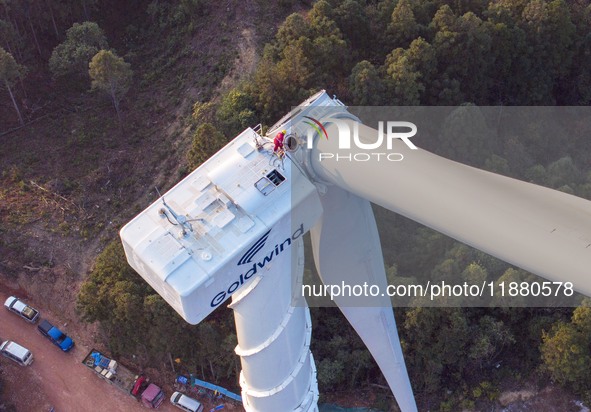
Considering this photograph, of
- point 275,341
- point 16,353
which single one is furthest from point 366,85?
point 16,353

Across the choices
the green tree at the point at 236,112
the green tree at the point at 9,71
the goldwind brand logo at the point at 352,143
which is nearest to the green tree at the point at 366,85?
the green tree at the point at 236,112

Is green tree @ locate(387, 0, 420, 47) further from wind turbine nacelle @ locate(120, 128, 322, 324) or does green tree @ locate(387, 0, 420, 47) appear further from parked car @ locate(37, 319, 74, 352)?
wind turbine nacelle @ locate(120, 128, 322, 324)

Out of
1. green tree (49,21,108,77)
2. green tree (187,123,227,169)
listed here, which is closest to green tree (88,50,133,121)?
green tree (49,21,108,77)

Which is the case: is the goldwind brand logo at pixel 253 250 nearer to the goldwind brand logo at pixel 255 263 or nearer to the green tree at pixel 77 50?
the goldwind brand logo at pixel 255 263

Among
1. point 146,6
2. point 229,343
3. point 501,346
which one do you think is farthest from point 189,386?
point 146,6

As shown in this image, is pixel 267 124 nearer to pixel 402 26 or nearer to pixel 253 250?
pixel 402 26

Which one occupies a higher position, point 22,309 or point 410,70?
point 22,309
